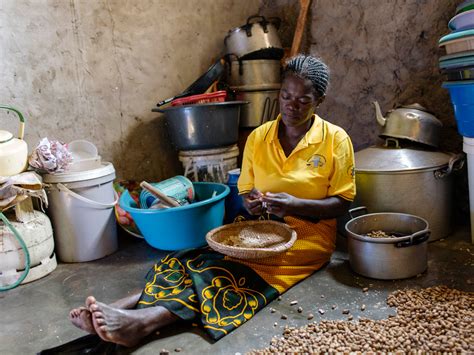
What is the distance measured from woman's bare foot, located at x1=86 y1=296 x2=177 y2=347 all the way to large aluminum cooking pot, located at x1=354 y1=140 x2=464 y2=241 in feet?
4.84

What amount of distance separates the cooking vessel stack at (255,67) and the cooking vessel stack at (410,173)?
106 cm

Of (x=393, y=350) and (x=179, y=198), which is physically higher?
(x=179, y=198)

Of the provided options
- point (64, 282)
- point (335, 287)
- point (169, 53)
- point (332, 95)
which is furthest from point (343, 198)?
point (169, 53)

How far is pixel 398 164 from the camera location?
2648mm

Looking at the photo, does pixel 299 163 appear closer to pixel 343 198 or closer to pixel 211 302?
pixel 343 198

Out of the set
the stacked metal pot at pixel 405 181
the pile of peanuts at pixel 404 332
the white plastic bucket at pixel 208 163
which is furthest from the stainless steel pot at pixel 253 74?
the pile of peanuts at pixel 404 332

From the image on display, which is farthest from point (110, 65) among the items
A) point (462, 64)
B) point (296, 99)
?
point (462, 64)

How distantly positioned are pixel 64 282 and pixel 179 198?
2.84 feet

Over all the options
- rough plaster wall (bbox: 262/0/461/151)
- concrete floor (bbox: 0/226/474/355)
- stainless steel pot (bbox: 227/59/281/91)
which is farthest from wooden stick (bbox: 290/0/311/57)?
concrete floor (bbox: 0/226/474/355)

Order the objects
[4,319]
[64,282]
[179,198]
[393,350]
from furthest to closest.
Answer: [179,198]
[64,282]
[4,319]
[393,350]

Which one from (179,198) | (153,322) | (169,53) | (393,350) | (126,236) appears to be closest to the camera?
(393,350)

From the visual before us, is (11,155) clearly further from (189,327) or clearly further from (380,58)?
(380,58)

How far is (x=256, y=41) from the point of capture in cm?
351

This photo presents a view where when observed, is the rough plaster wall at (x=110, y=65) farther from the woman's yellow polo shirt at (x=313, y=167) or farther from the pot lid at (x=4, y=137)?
the woman's yellow polo shirt at (x=313, y=167)
